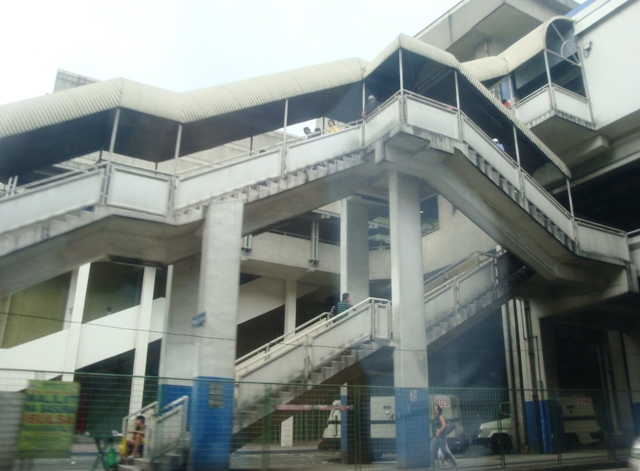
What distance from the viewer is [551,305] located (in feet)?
63.4

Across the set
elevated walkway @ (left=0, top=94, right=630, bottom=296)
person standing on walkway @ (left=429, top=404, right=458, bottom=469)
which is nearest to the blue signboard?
elevated walkway @ (left=0, top=94, right=630, bottom=296)

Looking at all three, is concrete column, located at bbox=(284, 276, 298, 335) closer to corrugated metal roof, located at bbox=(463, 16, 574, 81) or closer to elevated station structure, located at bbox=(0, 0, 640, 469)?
elevated station structure, located at bbox=(0, 0, 640, 469)

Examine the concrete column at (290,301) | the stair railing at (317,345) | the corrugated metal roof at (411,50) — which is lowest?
the stair railing at (317,345)

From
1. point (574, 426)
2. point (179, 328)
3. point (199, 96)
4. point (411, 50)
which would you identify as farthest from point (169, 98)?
point (574, 426)

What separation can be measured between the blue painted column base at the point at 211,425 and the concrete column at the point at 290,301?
1437 cm

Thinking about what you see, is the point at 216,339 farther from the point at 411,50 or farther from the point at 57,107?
the point at 411,50

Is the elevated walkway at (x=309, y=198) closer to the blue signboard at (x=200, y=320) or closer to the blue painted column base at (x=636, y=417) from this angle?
the blue signboard at (x=200, y=320)

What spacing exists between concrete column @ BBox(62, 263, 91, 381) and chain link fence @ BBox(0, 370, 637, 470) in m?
8.61

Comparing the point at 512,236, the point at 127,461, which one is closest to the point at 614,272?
the point at 512,236

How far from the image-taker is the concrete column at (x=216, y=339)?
977 cm

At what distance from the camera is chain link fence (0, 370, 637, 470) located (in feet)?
27.3

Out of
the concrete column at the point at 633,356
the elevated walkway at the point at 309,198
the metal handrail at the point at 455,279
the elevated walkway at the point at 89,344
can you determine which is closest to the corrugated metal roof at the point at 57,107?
the elevated walkway at the point at 309,198

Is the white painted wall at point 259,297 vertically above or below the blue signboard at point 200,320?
above

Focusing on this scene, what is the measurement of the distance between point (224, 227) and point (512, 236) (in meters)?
8.82
